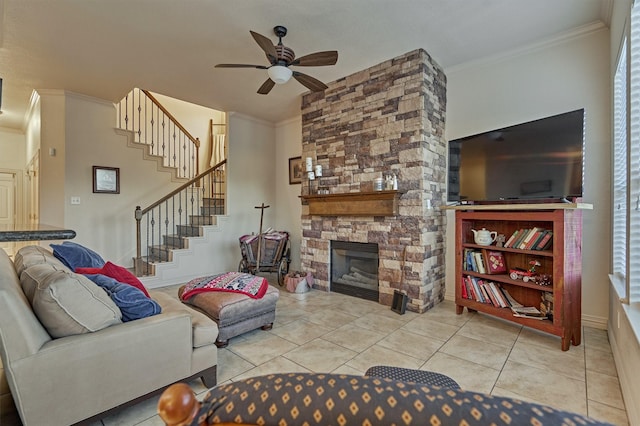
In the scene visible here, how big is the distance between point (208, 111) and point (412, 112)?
210 inches

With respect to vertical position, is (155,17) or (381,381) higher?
(155,17)

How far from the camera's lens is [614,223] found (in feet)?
8.54

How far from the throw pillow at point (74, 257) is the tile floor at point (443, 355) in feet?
4.49

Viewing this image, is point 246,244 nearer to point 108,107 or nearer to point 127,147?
point 127,147

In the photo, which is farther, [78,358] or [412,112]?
[412,112]

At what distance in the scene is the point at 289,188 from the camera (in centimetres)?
591

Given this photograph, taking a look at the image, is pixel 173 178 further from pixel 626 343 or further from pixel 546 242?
pixel 626 343

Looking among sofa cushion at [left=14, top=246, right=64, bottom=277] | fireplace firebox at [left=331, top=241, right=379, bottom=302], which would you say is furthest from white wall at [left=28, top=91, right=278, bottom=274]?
sofa cushion at [left=14, top=246, right=64, bottom=277]

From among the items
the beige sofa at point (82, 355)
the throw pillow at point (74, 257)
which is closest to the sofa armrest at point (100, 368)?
the beige sofa at point (82, 355)

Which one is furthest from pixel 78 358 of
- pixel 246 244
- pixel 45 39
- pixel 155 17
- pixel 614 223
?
pixel 614 223

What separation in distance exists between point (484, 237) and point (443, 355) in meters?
1.32

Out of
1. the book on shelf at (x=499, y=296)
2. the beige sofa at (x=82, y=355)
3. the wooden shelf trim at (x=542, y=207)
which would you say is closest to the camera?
the beige sofa at (x=82, y=355)

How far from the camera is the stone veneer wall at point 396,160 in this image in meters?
3.43

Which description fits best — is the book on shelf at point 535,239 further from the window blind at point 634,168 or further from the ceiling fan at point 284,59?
the ceiling fan at point 284,59
